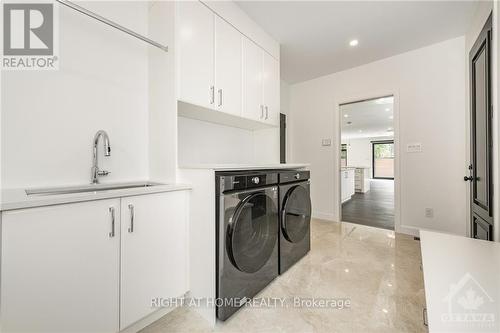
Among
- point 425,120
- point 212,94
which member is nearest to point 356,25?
point 425,120

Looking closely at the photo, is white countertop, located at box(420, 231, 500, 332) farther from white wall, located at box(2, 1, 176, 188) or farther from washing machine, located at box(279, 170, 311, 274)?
white wall, located at box(2, 1, 176, 188)

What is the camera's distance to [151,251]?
1238 millimetres

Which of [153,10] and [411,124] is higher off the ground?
[153,10]

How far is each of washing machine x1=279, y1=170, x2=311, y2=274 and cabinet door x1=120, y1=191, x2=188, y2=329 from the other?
841 mm

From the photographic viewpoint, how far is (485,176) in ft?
5.63

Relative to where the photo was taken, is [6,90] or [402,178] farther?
[402,178]

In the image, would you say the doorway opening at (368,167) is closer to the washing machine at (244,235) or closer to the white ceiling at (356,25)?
the white ceiling at (356,25)

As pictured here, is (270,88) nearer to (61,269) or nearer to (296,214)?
(296,214)

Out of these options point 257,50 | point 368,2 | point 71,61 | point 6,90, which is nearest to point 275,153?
point 257,50

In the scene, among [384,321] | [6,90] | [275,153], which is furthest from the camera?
[275,153]

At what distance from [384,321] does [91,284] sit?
67.8 inches

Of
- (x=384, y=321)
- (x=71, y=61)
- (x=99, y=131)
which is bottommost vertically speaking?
(x=384, y=321)

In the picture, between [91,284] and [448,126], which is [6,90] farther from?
[448,126]

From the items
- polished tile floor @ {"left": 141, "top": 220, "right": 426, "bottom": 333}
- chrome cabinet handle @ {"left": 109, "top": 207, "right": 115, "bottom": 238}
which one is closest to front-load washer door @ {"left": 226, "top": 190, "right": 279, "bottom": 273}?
polished tile floor @ {"left": 141, "top": 220, "right": 426, "bottom": 333}
